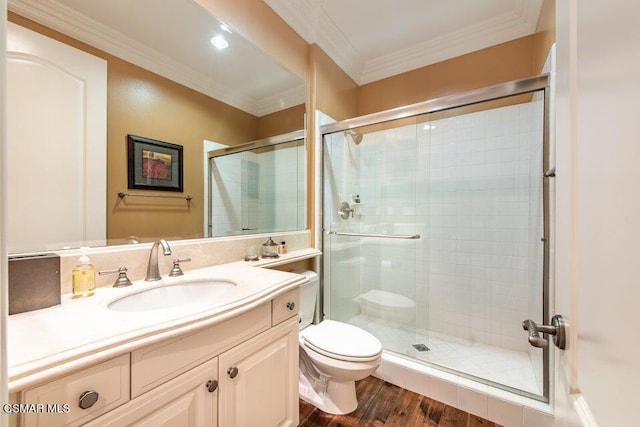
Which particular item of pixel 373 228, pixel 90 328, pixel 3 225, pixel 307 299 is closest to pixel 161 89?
pixel 90 328

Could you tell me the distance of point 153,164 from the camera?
3.89 ft

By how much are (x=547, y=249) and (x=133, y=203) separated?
2124mm

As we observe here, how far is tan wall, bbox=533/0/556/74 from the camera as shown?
1.44m

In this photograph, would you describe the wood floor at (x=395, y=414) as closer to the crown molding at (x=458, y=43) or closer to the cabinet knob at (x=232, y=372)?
the cabinet knob at (x=232, y=372)

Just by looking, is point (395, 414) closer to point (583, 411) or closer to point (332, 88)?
point (583, 411)

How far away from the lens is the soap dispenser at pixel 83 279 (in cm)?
85

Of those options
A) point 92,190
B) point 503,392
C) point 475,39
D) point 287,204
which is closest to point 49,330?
point 92,190

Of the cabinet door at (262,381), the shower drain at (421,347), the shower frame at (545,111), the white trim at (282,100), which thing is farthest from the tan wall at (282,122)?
the shower drain at (421,347)

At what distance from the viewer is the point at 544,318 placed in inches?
56.2

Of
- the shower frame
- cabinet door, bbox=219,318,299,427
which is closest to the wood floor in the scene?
the shower frame

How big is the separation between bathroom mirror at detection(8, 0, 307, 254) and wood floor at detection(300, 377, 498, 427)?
1183 millimetres

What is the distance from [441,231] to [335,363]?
4.90ft

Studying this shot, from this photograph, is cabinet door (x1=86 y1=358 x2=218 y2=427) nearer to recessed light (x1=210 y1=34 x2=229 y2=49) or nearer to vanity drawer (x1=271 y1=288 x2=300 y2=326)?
vanity drawer (x1=271 y1=288 x2=300 y2=326)

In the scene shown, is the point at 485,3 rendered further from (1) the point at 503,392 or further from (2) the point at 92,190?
(2) the point at 92,190
